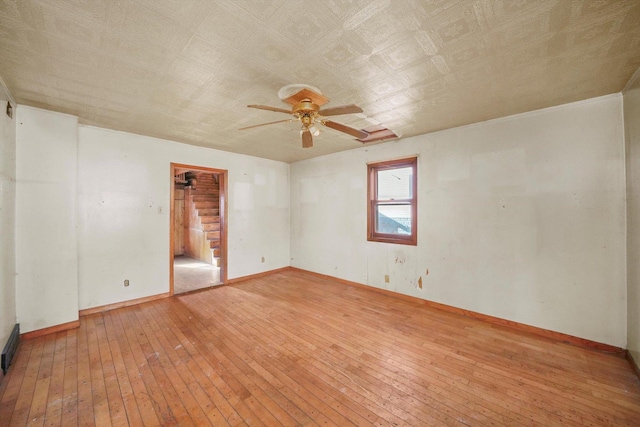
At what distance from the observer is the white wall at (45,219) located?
2740mm

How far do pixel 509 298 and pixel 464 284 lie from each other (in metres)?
0.50

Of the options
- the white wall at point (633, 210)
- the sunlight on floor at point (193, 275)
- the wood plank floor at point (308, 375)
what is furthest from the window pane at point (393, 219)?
the sunlight on floor at point (193, 275)

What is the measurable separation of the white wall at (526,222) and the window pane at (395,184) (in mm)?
288

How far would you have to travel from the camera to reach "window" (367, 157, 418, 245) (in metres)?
3.96

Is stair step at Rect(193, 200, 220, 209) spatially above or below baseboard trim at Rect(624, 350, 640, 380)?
above

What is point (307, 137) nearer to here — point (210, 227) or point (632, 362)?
point (632, 362)

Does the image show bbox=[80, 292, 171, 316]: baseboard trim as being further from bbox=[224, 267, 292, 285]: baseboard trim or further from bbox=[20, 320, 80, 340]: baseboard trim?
bbox=[224, 267, 292, 285]: baseboard trim

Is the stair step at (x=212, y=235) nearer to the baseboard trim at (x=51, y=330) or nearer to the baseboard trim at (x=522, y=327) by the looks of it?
the baseboard trim at (x=51, y=330)

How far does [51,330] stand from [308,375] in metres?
3.20

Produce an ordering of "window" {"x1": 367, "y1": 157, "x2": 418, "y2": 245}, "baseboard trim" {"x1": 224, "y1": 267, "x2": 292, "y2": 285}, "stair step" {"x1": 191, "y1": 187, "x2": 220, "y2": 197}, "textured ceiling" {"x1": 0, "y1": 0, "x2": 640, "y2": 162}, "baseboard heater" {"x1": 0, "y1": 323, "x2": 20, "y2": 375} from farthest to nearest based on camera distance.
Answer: "stair step" {"x1": 191, "y1": 187, "x2": 220, "y2": 197}
"baseboard trim" {"x1": 224, "y1": 267, "x2": 292, "y2": 285}
"window" {"x1": 367, "y1": 157, "x2": 418, "y2": 245}
"baseboard heater" {"x1": 0, "y1": 323, "x2": 20, "y2": 375}
"textured ceiling" {"x1": 0, "y1": 0, "x2": 640, "y2": 162}

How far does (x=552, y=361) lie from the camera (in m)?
2.33

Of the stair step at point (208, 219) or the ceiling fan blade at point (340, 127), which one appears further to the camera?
the stair step at point (208, 219)

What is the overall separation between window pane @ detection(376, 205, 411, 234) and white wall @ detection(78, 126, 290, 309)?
2913mm

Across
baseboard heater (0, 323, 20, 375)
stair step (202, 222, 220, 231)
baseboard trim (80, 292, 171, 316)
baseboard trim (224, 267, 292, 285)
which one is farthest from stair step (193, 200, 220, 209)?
baseboard heater (0, 323, 20, 375)
